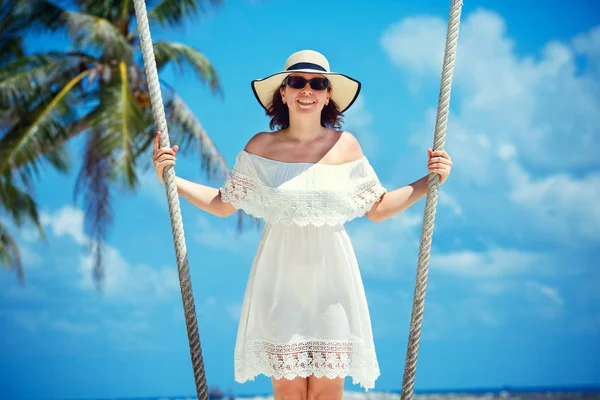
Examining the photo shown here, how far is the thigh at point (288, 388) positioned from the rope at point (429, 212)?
1.33ft

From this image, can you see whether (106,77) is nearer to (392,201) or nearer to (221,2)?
(221,2)

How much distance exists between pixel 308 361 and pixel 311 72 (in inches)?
43.6

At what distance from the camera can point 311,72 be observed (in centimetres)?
315

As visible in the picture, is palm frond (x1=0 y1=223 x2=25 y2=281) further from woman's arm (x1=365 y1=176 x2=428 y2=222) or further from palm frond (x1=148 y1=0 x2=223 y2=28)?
woman's arm (x1=365 y1=176 x2=428 y2=222)

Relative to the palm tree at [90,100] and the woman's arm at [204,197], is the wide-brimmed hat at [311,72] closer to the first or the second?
the woman's arm at [204,197]

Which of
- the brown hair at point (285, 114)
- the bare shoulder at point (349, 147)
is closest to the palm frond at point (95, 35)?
the brown hair at point (285, 114)

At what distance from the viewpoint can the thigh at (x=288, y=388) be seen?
3.13 m

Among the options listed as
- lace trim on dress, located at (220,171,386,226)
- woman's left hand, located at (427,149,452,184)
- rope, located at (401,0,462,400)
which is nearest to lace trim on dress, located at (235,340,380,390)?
rope, located at (401,0,462,400)

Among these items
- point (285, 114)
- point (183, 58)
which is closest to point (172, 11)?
point (183, 58)

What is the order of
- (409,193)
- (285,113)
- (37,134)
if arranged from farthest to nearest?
(37,134) → (285,113) → (409,193)

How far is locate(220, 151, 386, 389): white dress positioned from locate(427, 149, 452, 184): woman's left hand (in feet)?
1.06

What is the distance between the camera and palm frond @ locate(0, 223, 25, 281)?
43.5 ft

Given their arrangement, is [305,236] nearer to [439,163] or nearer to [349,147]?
[349,147]

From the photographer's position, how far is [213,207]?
10.9ft
